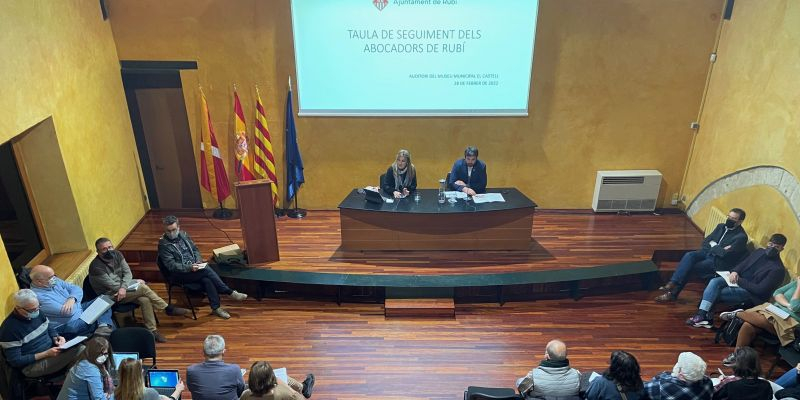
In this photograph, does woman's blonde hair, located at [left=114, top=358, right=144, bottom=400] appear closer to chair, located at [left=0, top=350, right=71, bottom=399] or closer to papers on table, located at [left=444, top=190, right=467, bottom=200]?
chair, located at [left=0, top=350, right=71, bottom=399]

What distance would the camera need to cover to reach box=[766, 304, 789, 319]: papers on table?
441cm

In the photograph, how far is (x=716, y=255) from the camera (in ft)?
17.6

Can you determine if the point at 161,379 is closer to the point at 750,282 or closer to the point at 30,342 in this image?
the point at 30,342

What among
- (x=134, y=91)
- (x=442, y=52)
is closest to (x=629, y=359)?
(x=442, y=52)

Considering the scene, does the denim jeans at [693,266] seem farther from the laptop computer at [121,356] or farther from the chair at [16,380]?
the chair at [16,380]

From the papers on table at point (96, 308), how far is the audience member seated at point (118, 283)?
11cm

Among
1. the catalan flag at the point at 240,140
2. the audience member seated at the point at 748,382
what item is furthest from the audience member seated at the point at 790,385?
the catalan flag at the point at 240,140

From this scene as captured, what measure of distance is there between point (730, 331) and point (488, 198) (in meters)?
2.78

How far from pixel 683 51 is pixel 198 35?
6243 mm

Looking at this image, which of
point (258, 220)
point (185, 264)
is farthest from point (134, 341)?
point (258, 220)

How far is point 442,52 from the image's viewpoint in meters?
6.45

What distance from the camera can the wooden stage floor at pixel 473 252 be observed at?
5.91 m

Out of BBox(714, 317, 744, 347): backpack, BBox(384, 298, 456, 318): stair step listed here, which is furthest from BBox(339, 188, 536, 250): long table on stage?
BBox(714, 317, 744, 347): backpack

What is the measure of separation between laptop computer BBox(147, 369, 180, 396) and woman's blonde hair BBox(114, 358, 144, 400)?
50 centimetres
